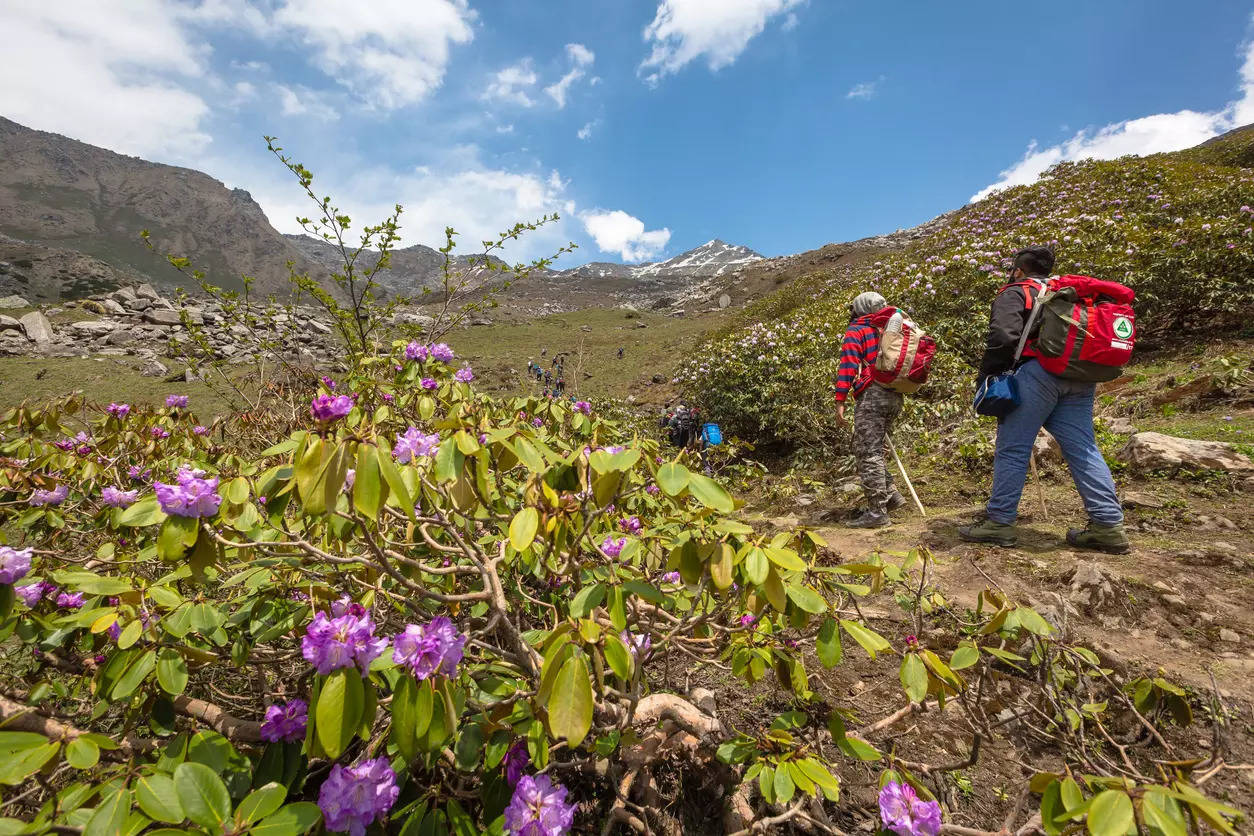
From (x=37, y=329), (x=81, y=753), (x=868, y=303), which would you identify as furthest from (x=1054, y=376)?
(x=37, y=329)

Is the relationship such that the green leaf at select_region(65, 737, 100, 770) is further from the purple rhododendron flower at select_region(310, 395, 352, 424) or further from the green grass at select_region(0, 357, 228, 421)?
the green grass at select_region(0, 357, 228, 421)

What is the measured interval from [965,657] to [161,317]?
20.2m

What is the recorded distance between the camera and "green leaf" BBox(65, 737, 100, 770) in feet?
2.41

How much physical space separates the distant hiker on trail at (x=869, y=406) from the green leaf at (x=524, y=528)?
3411mm

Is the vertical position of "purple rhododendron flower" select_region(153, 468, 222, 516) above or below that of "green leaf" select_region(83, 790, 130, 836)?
above

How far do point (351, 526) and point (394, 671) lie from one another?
34 centimetres

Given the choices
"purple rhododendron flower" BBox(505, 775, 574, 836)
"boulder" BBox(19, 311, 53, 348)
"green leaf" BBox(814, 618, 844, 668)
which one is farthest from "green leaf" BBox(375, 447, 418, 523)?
"boulder" BBox(19, 311, 53, 348)

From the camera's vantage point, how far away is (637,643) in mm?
1329

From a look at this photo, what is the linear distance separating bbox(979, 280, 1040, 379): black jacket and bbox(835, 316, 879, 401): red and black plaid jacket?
84 centimetres

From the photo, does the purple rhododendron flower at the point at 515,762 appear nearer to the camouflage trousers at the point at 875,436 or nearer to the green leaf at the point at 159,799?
the green leaf at the point at 159,799

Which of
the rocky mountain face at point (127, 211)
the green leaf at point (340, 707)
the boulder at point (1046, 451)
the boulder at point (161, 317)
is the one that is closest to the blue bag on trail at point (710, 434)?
the boulder at point (1046, 451)

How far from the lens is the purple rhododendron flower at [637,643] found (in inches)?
48.1

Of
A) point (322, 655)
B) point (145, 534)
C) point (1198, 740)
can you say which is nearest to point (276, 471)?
point (322, 655)

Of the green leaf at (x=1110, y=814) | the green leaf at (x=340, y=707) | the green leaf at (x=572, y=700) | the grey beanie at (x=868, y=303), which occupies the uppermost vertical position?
the grey beanie at (x=868, y=303)
